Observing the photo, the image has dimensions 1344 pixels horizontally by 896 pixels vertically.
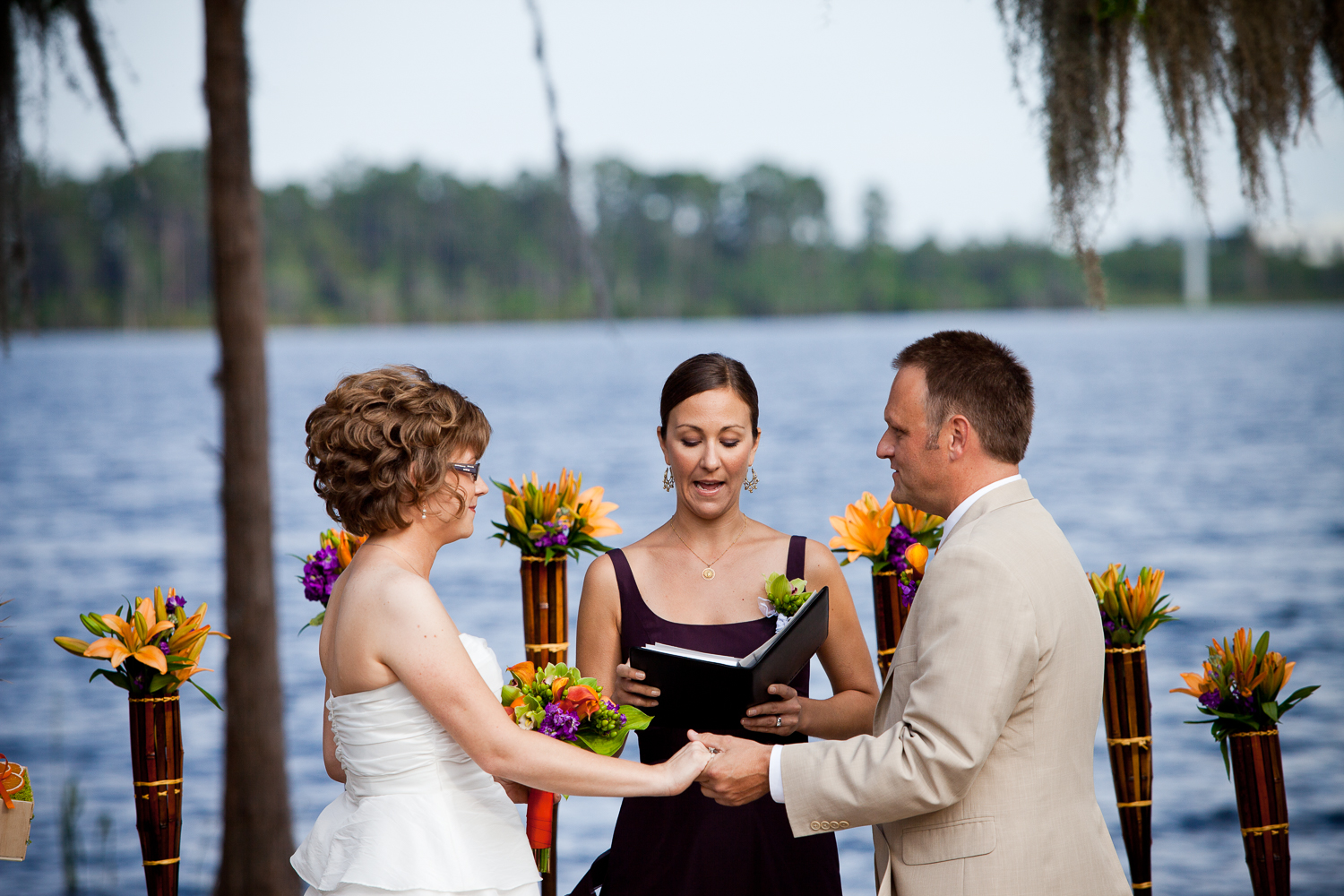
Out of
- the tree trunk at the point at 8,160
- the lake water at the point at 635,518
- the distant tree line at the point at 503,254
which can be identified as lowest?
the lake water at the point at 635,518

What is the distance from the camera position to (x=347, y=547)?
10.5 feet

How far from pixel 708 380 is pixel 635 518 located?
67.8ft

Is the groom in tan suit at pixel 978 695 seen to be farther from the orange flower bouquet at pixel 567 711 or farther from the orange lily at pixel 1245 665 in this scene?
the orange lily at pixel 1245 665

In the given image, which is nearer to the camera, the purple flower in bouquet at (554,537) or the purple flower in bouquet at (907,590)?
the purple flower in bouquet at (907,590)

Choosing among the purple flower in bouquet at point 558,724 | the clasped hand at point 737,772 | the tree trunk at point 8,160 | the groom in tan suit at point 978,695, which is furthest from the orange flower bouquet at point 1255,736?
the tree trunk at point 8,160

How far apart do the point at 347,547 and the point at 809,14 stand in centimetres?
194

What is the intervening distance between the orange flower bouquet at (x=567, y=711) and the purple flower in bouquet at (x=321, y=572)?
977 mm

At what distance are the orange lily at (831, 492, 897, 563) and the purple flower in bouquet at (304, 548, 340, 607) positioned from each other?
142cm

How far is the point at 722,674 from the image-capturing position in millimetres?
2502

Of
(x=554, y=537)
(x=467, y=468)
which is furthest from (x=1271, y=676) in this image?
(x=467, y=468)

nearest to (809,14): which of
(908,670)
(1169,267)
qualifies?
(908,670)

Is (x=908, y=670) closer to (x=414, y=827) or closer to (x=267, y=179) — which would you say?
(x=414, y=827)

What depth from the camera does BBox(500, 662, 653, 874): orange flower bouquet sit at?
2.31m

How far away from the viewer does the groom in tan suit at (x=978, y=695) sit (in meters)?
2.09
